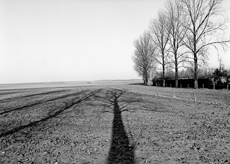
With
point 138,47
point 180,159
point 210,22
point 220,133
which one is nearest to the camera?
point 180,159

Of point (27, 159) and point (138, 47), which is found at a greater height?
point (138, 47)

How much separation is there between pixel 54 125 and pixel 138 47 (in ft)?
182

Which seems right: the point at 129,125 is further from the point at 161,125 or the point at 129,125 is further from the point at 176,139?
the point at 176,139

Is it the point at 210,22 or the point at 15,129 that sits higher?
the point at 210,22

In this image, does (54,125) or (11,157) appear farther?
(54,125)

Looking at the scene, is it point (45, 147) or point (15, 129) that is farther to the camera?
point (15, 129)

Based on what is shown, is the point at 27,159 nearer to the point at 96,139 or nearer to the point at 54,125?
the point at 96,139

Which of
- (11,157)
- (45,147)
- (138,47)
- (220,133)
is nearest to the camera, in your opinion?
(11,157)

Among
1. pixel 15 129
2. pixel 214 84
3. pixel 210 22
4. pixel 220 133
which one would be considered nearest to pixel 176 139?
pixel 220 133

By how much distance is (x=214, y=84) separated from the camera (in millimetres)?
26328

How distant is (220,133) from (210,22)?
26.8 metres

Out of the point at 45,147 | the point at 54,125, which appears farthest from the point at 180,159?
the point at 54,125

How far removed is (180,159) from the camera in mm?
4043

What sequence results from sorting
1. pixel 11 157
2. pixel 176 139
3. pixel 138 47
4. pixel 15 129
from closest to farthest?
pixel 11 157 → pixel 176 139 → pixel 15 129 → pixel 138 47
